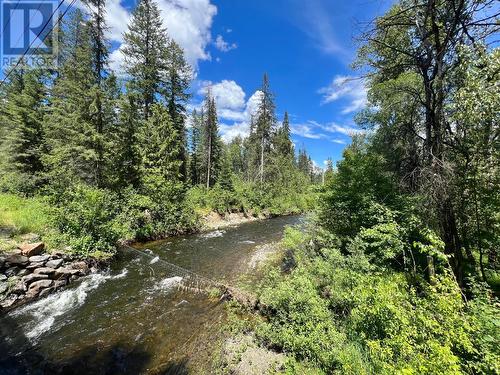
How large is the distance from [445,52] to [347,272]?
548cm

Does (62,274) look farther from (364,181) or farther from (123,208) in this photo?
(364,181)

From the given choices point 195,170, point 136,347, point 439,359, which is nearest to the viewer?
point 439,359

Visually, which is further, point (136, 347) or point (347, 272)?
point (347, 272)

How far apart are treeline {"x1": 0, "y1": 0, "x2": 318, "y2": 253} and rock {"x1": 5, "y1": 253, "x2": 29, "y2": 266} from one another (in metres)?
1.68

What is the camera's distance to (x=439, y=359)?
2.60 metres

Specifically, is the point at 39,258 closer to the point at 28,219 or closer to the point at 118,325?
the point at 28,219

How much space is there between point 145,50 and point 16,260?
1705 centimetres

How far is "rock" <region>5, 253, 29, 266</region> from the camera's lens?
7059mm

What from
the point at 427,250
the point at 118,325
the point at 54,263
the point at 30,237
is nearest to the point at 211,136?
the point at 30,237

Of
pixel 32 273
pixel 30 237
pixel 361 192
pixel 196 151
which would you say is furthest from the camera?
pixel 196 151

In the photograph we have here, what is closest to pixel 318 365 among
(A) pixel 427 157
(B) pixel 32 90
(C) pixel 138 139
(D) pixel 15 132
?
(A) pixel 427 157

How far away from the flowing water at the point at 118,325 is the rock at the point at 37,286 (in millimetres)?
365

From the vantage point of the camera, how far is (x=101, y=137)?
45.4 feet

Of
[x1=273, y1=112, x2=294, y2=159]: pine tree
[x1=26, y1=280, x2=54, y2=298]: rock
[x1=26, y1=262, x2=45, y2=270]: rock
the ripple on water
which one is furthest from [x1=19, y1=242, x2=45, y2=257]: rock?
[x1=273, y1=112, x2=294, y2=159]: pine tree
